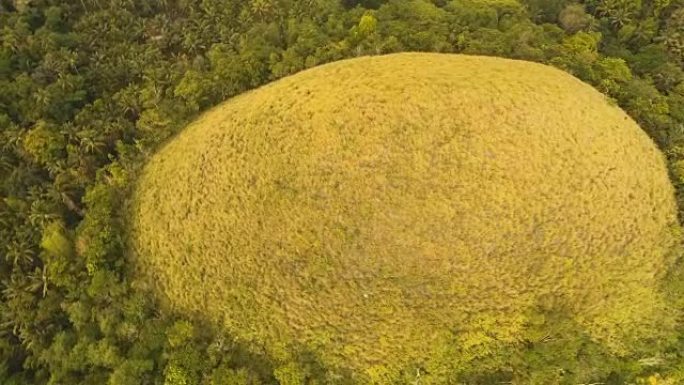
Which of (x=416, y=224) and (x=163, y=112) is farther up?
(x=163, y=112)

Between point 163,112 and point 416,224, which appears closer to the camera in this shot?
point 416,224

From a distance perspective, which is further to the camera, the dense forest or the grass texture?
the grass texture

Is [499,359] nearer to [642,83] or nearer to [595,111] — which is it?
[595,111]

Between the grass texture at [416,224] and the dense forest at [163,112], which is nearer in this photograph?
the dense forest at [163,112]

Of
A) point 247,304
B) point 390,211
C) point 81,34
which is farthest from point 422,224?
point 81,34
